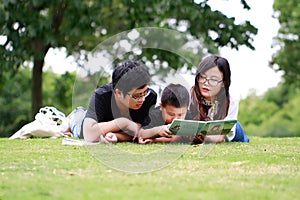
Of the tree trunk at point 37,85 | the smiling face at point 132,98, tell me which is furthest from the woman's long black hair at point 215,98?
the tree trunk at point 37,85

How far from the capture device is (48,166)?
4121 mm

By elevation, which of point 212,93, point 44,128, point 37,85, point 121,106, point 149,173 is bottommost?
point 149,173

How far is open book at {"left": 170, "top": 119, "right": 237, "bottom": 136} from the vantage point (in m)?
5.00

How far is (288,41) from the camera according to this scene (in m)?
26.2

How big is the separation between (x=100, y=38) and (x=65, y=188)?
13114 mm

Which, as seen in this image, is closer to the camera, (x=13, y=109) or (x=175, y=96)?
(x=175, y=96)

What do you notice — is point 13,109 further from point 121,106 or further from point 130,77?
point 130,77

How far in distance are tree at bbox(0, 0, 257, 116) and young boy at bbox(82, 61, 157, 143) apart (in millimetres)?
5091

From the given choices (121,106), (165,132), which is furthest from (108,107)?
(165,132)

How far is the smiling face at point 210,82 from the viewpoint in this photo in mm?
5562

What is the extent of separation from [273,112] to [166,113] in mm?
29980

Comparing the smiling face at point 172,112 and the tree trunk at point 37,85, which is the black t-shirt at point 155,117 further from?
the tree trunk at point 37,85

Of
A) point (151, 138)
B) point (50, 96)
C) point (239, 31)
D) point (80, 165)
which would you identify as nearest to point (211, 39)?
point (239, 31)

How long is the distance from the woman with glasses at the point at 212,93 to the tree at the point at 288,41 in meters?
20.1
